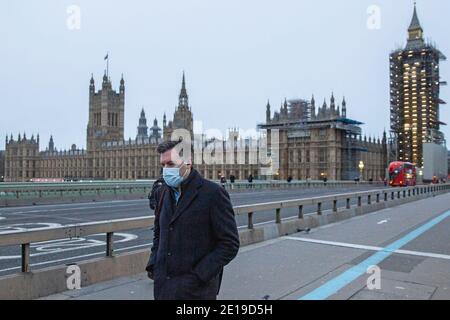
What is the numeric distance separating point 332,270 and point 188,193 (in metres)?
4.77

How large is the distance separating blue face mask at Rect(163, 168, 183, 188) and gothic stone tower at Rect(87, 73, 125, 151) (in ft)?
496

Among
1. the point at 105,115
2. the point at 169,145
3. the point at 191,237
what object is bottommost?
the point at 191,237

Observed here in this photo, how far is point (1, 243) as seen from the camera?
5.30 metres

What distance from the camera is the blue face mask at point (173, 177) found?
350 centimetres

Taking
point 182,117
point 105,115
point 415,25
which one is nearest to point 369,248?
point 182,117

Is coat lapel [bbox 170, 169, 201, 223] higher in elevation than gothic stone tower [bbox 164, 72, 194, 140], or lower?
lower

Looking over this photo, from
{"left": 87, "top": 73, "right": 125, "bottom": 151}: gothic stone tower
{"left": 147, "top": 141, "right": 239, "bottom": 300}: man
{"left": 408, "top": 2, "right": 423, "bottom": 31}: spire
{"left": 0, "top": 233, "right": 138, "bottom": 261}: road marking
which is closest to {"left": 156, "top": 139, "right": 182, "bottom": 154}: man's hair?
{"left": 147, "top": 141, "right": 239, "bottom": 300}: man

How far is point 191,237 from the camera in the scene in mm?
3447

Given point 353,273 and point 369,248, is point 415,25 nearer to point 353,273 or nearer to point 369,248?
point 369,248

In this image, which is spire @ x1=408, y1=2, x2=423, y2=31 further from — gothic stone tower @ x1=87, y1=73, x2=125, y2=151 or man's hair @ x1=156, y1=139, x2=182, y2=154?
man's hair @ x1=156, y1=139, x2=182, y2=154

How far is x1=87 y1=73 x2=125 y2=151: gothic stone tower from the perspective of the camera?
15075 centimetres

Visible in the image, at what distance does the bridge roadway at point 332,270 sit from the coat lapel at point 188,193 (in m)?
2.67

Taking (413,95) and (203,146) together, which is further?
(413,95)
